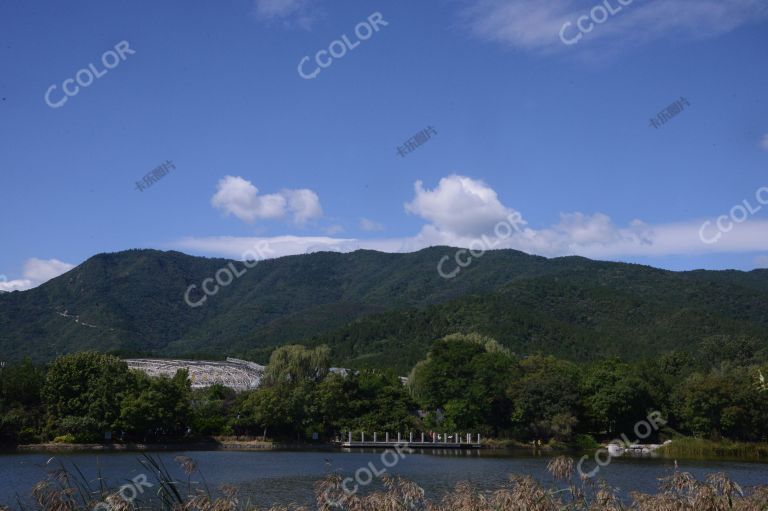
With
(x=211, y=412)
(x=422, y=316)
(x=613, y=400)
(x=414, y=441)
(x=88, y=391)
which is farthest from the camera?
(x=422, y=316)

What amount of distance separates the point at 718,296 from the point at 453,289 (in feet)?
196

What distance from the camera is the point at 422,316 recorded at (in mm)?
120750

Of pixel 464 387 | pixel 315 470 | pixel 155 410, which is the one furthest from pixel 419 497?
pixel 464 387

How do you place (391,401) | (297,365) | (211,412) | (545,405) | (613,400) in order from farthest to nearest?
(297,365), (391,401), (211,412), (613,400), (545,405)

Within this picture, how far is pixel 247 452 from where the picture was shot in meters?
50.8

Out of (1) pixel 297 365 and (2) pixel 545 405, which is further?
(1) pixel 297 365

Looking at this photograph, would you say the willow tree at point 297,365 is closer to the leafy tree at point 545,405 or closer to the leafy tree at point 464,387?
the leafy tree at point 464,387

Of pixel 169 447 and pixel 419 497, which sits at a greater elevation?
pixel 419 497

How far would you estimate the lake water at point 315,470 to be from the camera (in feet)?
93.7

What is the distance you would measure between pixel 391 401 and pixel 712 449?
73.8 ft

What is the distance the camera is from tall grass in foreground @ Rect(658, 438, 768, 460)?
162 feet

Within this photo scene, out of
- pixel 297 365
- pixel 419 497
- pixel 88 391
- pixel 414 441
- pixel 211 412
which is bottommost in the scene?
pixel 414 441

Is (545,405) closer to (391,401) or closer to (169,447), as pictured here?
(391,401)

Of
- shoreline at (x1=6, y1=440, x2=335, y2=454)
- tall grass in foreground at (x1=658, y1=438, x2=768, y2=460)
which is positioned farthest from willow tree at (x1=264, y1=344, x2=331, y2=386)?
tall grass in foreground at (x1=658, y1=438, x2=768, y2=460)
